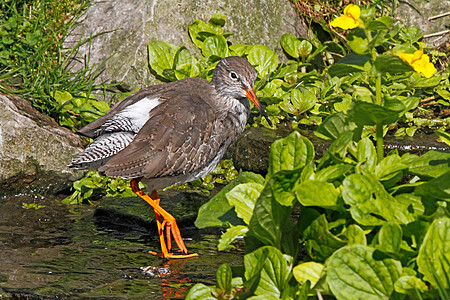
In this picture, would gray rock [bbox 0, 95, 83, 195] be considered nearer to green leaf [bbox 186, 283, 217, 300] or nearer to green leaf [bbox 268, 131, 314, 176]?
A: green leaf [bbox 186, 283, 217, 300]

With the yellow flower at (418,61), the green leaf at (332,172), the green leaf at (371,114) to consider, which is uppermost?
the yellow flower at (418,61)

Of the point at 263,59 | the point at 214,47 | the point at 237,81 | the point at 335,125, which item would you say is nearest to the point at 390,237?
the point at 335,125

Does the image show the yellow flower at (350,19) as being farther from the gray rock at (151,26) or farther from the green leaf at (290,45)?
the green leaf at (290,45)

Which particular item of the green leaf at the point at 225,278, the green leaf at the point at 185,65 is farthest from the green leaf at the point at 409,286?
the green leaf at the point at 185,65

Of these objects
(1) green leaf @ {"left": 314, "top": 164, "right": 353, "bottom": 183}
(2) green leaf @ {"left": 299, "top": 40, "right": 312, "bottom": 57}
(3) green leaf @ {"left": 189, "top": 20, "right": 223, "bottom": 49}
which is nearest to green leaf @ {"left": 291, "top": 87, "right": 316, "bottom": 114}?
(2) green leaf @ {"left": 299, "top": 40, "right": 312, "bottom": 57}

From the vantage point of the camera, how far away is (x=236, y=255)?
4.24 metres

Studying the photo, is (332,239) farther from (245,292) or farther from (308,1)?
(308,1)

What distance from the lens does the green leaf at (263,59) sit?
6367mm

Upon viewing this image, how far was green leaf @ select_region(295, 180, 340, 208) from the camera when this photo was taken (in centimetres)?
248

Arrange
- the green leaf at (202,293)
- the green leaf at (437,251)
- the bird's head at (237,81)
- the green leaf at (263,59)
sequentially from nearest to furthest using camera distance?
the green leaf at (437,251) → the green leaf at (202,293) → the bird's head at (237,81) → the green leaf at (263,59)

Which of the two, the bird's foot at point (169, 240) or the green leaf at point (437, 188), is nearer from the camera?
the green leaf at point (437, 188)

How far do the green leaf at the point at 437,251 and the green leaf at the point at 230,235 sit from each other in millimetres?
740

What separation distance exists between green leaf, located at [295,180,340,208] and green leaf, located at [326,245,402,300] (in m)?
0.25

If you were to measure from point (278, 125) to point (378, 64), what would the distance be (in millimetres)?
3366
